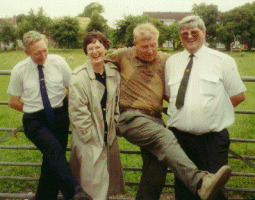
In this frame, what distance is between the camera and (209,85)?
306 cm

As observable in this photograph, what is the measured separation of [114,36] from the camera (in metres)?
57.3

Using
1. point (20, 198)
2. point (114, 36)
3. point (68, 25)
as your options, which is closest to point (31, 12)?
point (68, 25)

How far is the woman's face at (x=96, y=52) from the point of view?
331 cm

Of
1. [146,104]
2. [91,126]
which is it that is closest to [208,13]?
[146,104]

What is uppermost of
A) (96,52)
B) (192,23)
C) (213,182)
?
(192,23)

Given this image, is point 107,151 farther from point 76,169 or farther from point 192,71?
point 192,71

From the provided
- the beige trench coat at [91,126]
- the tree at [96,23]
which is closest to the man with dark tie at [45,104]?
the beige trench coat at [91,126]

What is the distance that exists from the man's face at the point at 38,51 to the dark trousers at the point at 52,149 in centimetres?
58

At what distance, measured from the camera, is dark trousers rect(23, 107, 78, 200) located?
3273mm

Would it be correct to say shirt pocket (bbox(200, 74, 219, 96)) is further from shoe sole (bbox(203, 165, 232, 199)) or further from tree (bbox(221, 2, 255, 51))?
tree (bbox(221, 2, 255, 51))

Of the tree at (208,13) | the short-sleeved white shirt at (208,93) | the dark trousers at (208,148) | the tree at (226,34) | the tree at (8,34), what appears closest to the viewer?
the short-sleeved white shirt at (208,93)

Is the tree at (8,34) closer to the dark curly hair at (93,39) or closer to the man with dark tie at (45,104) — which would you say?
the man with dark tie at (45,104)

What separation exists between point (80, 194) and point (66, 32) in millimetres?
66569

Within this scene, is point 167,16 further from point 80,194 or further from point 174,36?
point 80,194
